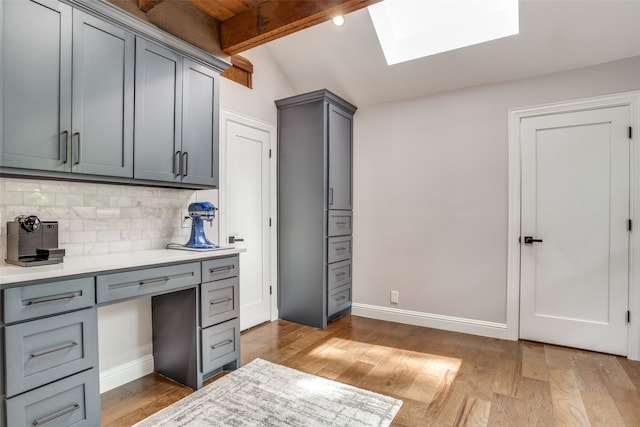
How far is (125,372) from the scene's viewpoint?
2301mm

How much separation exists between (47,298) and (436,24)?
3526 millimetres

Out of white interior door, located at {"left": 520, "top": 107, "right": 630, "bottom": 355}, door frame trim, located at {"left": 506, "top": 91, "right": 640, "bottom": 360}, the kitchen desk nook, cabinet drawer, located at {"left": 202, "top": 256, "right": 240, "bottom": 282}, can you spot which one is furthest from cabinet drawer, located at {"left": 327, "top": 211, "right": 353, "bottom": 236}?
white interior door, located at {"left": 520, "top": 107, "right": 630, "bottom": 355}

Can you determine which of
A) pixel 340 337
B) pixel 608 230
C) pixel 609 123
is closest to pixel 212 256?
pixel 340 337

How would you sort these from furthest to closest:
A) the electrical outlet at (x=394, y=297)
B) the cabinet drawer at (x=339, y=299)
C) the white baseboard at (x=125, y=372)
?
the electrical outlet at (x=394, y=297) < the cabinet drawer at (x=339, y=299) < the white baseboard at (x=125, y=372)

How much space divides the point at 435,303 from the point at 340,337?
108 cm

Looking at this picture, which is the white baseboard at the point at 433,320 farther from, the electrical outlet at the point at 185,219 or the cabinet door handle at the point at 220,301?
the electrical outlet at the point at 185,219

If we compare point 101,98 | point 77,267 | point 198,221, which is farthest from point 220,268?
point 101,98

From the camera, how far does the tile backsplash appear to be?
6.05ft

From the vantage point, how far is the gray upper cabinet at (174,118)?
2.09 metres

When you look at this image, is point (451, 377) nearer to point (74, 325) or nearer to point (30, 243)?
point (74, 325)

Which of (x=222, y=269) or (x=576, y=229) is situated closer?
(x=222, y=269)

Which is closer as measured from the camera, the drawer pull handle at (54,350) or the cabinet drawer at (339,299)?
the drawer pull handle at (54,350)

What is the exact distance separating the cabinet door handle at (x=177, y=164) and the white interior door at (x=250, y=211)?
2.74 ft

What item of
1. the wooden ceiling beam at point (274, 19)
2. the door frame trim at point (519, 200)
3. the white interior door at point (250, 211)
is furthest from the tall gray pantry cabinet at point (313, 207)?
the door frame trim at point (519, 200)
